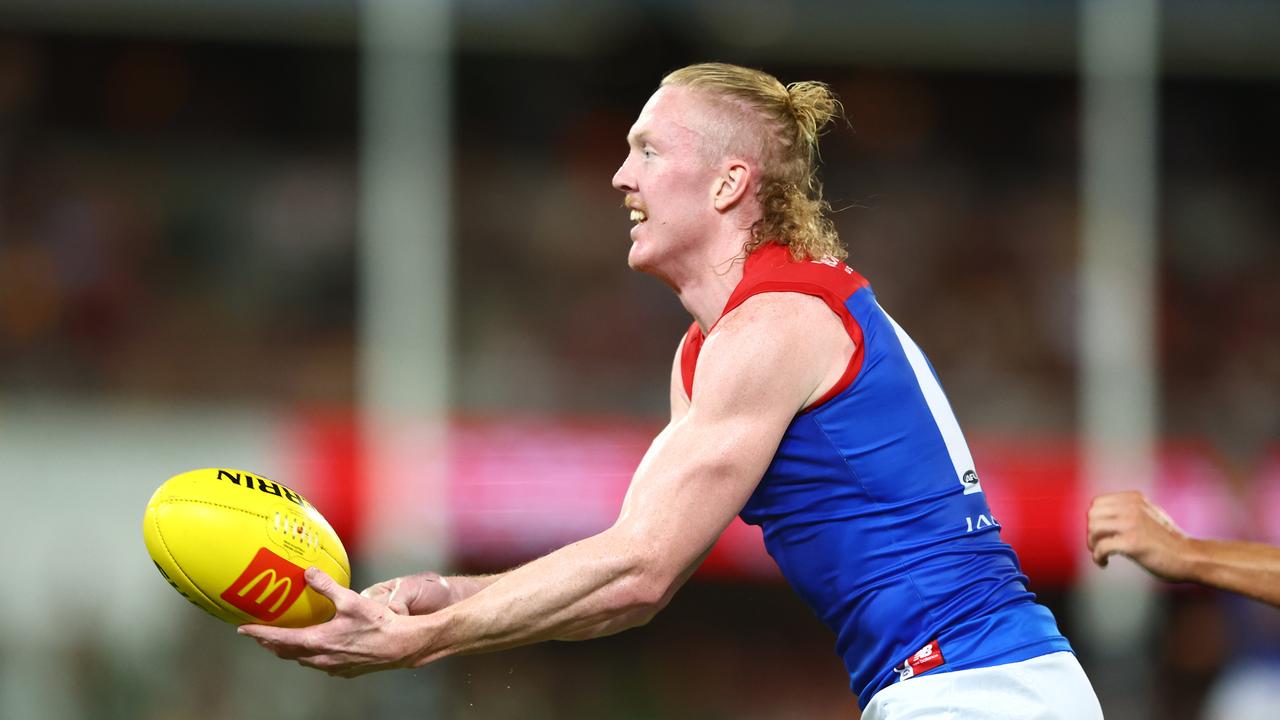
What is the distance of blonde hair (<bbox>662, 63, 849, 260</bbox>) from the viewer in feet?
13.0

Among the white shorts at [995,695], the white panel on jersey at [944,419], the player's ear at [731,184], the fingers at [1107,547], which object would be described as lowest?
the white shorts at [995,695]

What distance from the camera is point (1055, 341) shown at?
14141 mm

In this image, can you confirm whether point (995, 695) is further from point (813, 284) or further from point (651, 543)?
point (813, 284)

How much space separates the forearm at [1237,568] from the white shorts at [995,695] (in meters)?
0.65

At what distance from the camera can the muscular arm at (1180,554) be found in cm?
401

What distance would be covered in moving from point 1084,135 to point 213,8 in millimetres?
7789

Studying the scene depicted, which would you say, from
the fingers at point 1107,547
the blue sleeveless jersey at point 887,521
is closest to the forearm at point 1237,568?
the fingers at point 1107,547

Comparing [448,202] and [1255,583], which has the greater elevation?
[448,202]

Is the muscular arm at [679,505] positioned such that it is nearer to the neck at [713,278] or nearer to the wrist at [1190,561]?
the neck at [713,278]

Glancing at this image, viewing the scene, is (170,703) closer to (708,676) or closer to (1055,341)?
(708,676)

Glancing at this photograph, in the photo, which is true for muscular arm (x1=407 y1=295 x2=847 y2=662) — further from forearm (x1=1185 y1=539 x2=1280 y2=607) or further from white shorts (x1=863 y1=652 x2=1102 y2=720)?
forearm (x1=1185 y1=539 x2=1280 y2=607)

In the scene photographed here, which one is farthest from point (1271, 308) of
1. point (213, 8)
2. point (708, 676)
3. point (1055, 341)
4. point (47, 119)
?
point (47, 119)

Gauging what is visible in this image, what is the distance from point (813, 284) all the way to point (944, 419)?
456 millimetres

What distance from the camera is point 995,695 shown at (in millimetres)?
A: 3490
